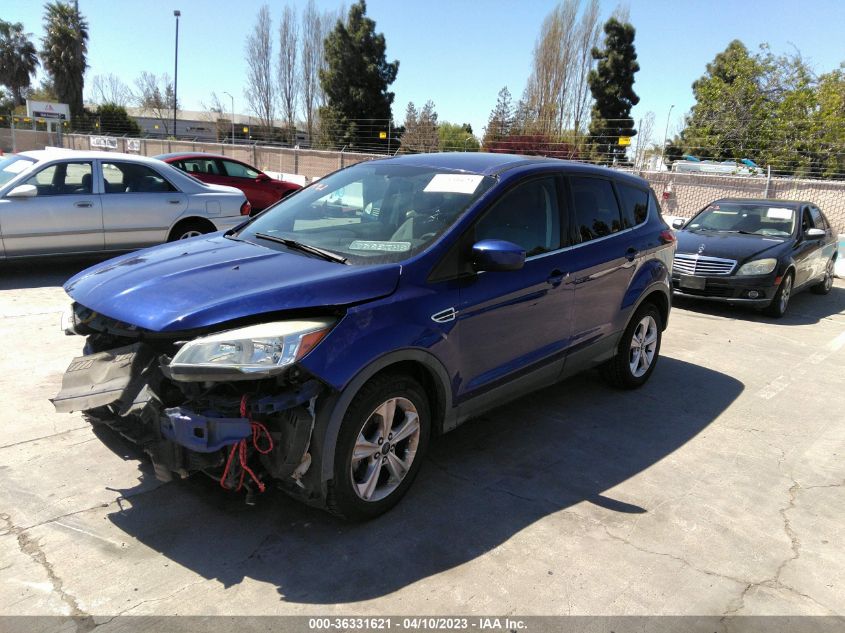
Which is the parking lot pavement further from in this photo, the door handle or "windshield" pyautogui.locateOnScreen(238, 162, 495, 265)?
"windshield" pyautogui.locateOnScreen(238, 162, 495, 265)

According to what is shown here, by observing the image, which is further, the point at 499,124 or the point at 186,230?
the point at 499,124

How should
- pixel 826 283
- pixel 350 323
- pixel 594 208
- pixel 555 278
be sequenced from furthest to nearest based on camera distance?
1. pixel 826 283
2. pixel 594 208
3. pixel 555 278
4. pixel 350 323

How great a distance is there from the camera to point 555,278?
4.14 metres

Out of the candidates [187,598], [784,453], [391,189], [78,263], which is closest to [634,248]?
[784,453]

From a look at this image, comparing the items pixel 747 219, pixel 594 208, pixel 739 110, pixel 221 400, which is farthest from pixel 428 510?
pixel 739 110

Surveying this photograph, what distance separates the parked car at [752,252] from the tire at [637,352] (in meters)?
3.64

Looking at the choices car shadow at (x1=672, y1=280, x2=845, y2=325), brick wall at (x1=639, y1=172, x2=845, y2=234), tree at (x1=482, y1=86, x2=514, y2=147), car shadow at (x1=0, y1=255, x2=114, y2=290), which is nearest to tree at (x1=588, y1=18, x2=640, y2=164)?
tree at (x1=482, y1=86, x2=514, y2=147)

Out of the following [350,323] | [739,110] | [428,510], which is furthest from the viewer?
[739,110]

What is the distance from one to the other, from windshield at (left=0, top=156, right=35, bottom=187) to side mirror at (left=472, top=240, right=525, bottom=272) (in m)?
6.94

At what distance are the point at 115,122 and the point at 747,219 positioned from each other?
5029 cm

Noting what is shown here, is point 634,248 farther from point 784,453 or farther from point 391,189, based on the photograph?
point 391,189

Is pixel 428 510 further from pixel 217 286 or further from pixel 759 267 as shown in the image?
pixel 759 267

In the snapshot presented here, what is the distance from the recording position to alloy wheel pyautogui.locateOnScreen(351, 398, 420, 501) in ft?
10.2

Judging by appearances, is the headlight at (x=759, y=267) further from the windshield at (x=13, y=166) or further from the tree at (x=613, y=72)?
the tree at (x=613, y=72)
